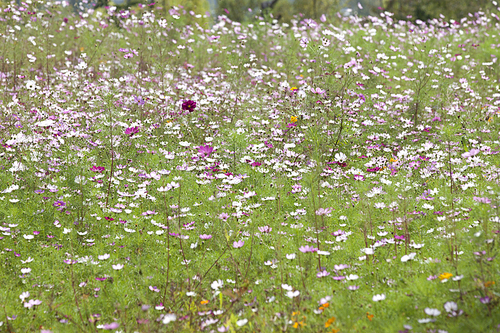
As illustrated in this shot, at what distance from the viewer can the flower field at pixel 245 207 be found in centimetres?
267

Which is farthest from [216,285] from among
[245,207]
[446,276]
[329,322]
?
[446,276]

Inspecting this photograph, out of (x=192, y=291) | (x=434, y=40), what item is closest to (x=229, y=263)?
(x=192, y=291)

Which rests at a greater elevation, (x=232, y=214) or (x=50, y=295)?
(x=232, y=214)

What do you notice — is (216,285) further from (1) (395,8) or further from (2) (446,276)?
(1) (395,8)

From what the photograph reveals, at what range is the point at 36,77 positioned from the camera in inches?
266

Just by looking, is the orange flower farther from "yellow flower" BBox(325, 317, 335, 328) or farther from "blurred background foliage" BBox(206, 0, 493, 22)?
"blurred background foliage" BBox(206, 0, 493, 22)

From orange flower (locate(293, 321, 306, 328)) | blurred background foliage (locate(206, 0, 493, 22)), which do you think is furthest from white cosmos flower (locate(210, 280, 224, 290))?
blurred background foliage (locate(206, 0, 493, 22))

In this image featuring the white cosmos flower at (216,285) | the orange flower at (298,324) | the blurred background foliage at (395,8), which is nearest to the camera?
the orange flower at (298,324)

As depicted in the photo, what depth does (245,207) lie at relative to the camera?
403 centimetres

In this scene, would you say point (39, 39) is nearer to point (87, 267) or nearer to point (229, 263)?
point (87, 267)

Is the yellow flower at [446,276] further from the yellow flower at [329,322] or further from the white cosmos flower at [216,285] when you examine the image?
the white cosmos flower at [216,285]

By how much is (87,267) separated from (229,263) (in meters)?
1.01

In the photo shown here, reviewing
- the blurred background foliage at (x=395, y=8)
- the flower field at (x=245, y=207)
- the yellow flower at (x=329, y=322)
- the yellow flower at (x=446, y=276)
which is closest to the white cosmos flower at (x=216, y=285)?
the flower field at (x=245, y=207)

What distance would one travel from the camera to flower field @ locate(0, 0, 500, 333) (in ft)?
8.77
